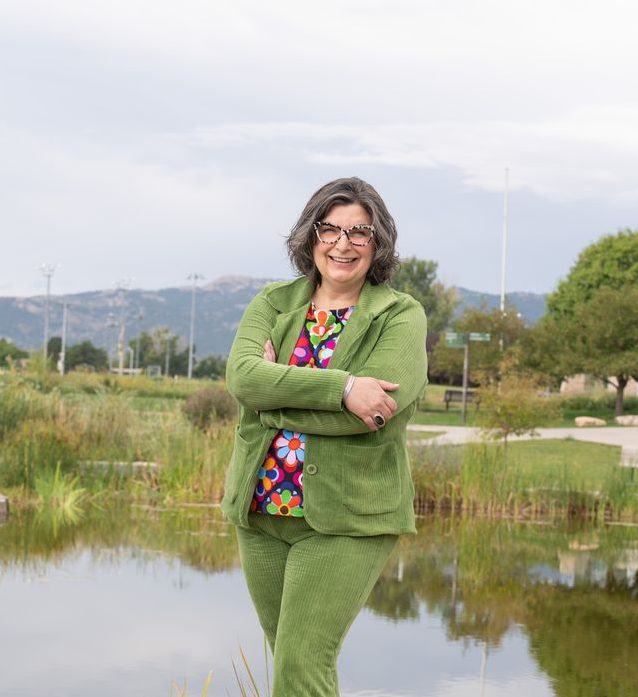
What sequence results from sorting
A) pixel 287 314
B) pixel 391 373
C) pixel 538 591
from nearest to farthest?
pixel 391 373 < pixel 287 314 < pixel 538 591

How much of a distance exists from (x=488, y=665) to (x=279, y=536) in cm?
378

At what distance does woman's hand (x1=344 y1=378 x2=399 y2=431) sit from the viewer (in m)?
3.21

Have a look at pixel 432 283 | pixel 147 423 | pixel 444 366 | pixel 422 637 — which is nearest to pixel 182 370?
pixel 432 283

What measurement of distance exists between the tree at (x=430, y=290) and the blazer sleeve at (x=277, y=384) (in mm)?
67728

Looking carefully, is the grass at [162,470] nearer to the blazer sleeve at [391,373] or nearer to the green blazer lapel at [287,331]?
the green blazer lapel at [287,331]

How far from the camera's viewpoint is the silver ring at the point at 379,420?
324 cm

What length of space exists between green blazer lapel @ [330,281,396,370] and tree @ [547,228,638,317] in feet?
160

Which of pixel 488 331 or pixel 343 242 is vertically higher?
pixel 488 331

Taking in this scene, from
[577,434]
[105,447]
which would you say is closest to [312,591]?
[105,447]

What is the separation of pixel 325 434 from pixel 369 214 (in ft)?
1.83

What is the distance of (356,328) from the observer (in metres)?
3.37

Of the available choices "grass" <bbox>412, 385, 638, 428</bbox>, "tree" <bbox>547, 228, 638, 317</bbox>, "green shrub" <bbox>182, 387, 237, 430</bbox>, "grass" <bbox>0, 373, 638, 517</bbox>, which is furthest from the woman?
"tree" <bbox>547, 228, 638, 317</bbox>

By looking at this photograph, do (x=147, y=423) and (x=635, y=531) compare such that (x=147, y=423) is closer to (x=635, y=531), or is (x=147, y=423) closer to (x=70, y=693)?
(x=635, y=531)

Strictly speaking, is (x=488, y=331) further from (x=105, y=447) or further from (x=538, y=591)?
(x=538, y=591)
